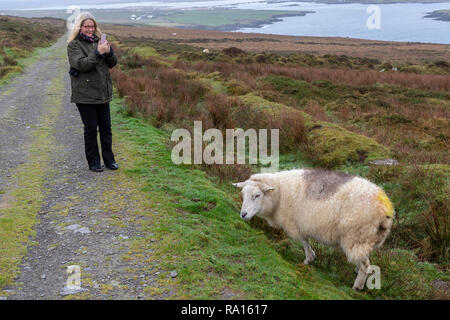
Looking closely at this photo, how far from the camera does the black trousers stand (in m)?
5.81

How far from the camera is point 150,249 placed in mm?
4012

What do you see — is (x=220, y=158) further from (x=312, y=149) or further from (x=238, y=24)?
(x=238, y=24)

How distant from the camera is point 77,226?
14.6ft

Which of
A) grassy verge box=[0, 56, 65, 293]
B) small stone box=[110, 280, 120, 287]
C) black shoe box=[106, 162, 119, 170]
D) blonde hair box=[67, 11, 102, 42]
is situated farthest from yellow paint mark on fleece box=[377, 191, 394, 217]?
blonde hair box=[67, 11, 102, 42]

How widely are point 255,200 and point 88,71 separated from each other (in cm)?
323

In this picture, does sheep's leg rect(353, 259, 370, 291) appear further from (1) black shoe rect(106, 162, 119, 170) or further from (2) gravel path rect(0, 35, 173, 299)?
(1) black shoe rect(106, 162, 119, 170)

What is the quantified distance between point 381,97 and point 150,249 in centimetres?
1489

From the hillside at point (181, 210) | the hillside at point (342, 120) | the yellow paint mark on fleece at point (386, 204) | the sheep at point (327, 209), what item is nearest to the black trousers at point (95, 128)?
the hillside at point (181, 210)

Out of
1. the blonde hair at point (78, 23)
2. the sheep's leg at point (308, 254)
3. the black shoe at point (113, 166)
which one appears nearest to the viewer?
the sheep's leg at point (308, 254)

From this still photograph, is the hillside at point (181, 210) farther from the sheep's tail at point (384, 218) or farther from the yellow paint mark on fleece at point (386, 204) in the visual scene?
the yellow paint mark on fleece at point (386, 204)

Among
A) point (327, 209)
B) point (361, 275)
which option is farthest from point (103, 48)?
point (361, 275)

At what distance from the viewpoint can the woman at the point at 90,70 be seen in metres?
5.35

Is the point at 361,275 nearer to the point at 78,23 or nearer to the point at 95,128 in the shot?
the point at 95,128

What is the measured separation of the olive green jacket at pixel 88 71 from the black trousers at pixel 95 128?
0.22 metres
